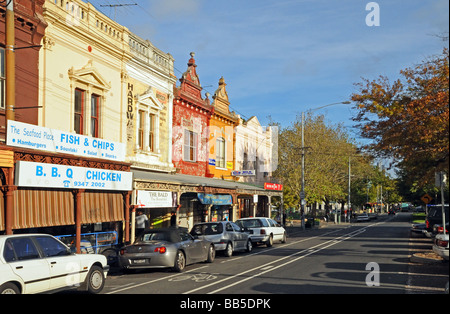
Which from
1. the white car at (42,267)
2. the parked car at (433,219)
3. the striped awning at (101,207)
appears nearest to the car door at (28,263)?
the white car at (42,267)

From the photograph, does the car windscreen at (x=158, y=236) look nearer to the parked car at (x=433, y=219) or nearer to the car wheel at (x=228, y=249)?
the car wheel at (x=228, y=249)

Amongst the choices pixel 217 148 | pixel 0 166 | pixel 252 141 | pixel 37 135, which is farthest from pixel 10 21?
pixel 252 141

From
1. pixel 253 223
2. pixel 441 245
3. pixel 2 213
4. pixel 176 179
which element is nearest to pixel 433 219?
pixel 253 223

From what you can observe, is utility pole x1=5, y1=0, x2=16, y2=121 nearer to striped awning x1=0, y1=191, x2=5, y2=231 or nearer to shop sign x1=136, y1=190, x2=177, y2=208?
striped awning x1=0, y1=191, x2=5, y2=231

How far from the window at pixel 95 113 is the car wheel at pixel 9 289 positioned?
1216 cm

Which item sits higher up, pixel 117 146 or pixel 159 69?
pixel 159 69

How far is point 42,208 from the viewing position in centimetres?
1591

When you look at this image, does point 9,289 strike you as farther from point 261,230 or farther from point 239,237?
point 261,230

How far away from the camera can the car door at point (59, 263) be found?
10.5 m

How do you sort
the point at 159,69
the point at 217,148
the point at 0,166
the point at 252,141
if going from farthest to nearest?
the point at 252,141
the point at 217,148
the point at 159,69
the point at 0,166

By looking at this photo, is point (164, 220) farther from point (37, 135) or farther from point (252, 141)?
point (252, 141)

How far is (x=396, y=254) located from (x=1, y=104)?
610 inches

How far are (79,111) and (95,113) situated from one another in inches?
44.4

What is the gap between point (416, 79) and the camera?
51.0ft
